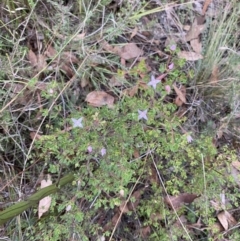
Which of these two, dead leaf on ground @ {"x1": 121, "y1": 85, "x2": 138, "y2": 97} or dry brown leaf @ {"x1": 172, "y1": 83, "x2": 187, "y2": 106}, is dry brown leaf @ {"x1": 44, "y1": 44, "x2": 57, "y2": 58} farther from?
dry brown leaf @ {"x1": 172, "y1": 83, "x2": 187, "y2": 106}

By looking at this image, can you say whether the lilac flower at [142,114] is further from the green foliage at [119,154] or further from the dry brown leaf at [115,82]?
the dry brown leaf at [115,82]

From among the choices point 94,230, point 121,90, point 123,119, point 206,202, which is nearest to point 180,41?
point 121,90

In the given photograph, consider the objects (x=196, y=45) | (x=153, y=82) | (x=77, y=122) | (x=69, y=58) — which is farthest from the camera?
(x=196, y=45)

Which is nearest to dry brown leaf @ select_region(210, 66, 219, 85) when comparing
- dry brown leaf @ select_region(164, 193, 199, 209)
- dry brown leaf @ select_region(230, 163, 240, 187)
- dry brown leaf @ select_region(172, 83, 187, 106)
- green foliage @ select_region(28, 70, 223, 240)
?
dry brown leaf @ select_region(172, 83, 187, 106)

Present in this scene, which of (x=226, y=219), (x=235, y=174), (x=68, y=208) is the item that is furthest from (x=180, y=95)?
(x=68, y=208)

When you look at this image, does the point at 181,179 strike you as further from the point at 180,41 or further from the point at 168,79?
the point at 180,41

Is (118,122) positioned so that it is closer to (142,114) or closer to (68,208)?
(142,114)
